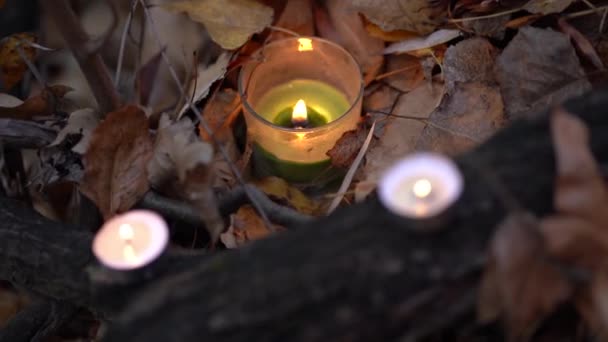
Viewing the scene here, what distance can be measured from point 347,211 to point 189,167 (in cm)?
33

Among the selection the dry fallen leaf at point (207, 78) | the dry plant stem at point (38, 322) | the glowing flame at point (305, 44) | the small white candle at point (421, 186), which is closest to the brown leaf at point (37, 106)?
the dry fallen leaf at point (207, 78)

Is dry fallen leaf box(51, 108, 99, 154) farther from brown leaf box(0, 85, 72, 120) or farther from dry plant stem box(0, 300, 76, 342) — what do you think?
dry plant stem box(0, 300, 76, 342)

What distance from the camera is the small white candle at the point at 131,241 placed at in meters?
0.89

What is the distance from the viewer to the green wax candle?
4.87 ft

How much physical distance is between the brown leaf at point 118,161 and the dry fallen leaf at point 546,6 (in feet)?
2.40

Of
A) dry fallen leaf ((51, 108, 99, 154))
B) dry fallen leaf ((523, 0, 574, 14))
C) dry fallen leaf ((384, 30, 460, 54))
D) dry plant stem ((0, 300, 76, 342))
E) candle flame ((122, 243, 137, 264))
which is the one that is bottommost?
dry plant stem ((0, 300, 76, 342))

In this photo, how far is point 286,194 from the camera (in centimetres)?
135

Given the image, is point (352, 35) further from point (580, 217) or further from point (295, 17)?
point (580, 217)

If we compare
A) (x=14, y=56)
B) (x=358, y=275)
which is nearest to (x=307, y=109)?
(x=14, y=56)

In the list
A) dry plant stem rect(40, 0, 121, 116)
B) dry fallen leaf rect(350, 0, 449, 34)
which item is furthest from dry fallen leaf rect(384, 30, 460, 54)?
dry plant stem rect(40, 0, 121, 116)

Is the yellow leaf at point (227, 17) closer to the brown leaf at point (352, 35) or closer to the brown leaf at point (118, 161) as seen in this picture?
the brown leaf at point (352, 35)

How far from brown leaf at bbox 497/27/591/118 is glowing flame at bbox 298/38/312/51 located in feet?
1.33

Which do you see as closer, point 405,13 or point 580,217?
point 580,217

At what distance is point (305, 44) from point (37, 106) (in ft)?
1.83
